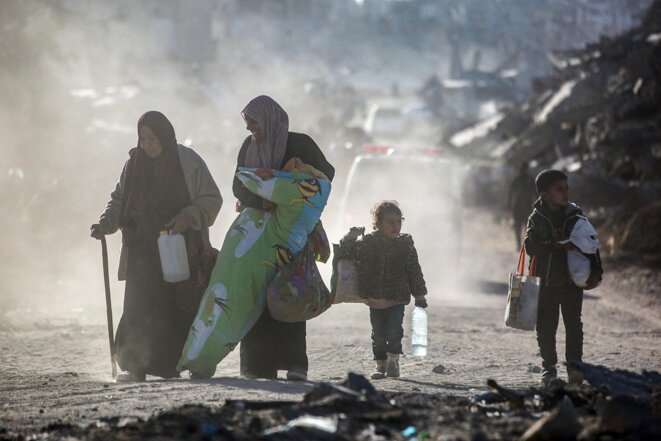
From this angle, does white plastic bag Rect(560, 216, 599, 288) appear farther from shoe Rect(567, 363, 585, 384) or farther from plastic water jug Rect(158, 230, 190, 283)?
plastic water jug Rect(158, 230, 190, 283)

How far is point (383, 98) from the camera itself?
93.9m

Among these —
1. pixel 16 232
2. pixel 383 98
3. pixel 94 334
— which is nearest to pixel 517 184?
pixel 16 232

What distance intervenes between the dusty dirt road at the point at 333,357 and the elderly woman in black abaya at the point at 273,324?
263 mm

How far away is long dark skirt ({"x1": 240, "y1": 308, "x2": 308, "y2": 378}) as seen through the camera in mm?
8414

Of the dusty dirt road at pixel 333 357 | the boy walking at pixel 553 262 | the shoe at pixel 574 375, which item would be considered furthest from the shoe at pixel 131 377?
the shoe at pixel 574 375

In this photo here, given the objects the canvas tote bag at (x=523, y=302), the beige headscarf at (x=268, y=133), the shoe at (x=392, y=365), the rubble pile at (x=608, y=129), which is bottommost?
the shoe at (x=392, y=365)

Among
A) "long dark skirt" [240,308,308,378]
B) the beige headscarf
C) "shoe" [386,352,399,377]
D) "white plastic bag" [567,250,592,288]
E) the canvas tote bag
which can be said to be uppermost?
the beige headscarf

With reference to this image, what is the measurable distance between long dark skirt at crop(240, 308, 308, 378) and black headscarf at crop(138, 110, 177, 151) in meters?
1.31

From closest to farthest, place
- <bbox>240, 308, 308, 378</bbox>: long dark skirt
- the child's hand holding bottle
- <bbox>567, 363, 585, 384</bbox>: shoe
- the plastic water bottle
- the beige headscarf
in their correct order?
<bbox>567, 363, 585, 384</bbox>: shoe < the beige headscarf < <bbox>240, 308, 308, 378</bbox>: long dark skirt < the child's hand holding bottle < the plastic water bottle

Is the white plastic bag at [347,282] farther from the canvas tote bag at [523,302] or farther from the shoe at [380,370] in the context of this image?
the canvas tote bag at [523,302]

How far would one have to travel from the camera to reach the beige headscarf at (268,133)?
26.7 ft

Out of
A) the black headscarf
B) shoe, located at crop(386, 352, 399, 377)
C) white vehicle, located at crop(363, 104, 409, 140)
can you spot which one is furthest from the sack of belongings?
white vehicle, located at crop(363, 104, 409, 140)

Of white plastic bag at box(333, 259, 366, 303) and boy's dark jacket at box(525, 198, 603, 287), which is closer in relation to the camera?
boy's dark jacket at box(525, 198, 603, 287)

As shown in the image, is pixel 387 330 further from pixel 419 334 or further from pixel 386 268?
pixel 419 334
